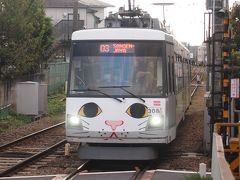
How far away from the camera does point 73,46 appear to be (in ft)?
42.6

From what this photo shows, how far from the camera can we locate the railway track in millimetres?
13283

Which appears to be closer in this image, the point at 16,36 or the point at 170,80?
the point at 170,80

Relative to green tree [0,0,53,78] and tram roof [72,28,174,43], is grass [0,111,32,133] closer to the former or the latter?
green tree [0,0,53,78]

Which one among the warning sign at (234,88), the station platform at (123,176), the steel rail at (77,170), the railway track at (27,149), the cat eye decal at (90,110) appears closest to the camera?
the steel rail at (77,170)

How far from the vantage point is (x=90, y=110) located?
1260cm

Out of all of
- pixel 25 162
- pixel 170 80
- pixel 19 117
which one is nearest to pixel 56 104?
pixel 19 117

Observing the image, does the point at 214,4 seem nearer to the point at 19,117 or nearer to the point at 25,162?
the point at 25,162

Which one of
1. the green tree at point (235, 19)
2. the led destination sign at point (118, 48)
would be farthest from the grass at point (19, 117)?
the green tree at point (235, 19)

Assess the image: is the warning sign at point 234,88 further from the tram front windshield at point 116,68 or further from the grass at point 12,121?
the grass at point 12,121

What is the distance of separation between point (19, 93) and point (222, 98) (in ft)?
45.8

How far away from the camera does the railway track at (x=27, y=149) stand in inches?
523

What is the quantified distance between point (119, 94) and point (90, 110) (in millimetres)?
697

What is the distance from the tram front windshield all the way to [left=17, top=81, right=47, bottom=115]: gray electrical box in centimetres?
1279

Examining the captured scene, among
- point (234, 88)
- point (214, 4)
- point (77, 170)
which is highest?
point (214, 4)
